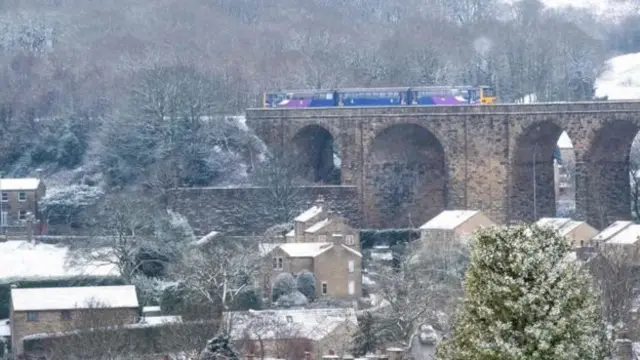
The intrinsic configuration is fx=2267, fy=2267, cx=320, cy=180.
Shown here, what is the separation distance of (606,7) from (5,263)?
91886 mm

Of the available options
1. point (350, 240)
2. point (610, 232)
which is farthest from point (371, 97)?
point (610, 232)

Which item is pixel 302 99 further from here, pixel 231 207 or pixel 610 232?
pixel 610 232

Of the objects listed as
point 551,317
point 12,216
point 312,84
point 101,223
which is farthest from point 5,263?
point 551,317

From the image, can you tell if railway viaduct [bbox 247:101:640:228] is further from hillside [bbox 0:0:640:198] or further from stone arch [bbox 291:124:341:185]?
hillside [bbox 0:0:640:198]

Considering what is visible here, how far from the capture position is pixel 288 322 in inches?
2040

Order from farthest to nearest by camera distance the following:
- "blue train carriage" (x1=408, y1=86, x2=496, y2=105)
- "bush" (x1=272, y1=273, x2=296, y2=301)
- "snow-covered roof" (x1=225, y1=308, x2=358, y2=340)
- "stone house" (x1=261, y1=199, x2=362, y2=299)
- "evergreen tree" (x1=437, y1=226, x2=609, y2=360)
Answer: "blue train carriage" (x1=408, y1=86, x2=496, y2=105)
"stone house" (x1=261, y1=199, x2=362, y2=299)
"bush" (x1=272, y1=273, x2=296, y2=301)
"snow-covered roof" (x1=225, y1=308, x2=358, y2=340)
"evergreen tree" (x1=437, y1=226, x2=609, y2=360)

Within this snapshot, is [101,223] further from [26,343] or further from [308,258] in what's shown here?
[26,343]

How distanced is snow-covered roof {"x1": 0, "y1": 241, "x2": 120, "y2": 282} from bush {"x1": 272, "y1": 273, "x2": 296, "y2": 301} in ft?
14.6

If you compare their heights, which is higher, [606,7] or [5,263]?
[606,7]

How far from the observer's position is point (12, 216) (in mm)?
72375

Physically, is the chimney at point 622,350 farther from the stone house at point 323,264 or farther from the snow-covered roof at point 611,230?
the snow-covered roof at point 611,230

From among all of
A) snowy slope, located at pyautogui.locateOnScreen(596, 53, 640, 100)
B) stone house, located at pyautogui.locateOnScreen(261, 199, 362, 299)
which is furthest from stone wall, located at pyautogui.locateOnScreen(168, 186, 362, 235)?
snowy slope, located at pyautogui.locateOnScreen(596, 53, 640, 100)

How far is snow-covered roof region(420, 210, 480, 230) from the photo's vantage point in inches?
2628

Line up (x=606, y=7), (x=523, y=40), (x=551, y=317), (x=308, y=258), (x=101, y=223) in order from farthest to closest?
(x=606, y=7) → (x=523, y=40) → (x=101, y=223) → (x=308, y=258) → (x=551, y=317)
